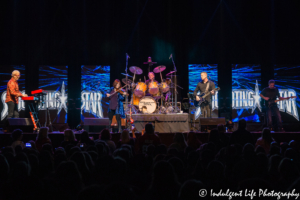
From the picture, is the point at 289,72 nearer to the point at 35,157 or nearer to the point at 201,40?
the point at 201,40

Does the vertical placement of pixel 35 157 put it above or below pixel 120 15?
below

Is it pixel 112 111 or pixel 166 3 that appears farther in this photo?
pixel 166 3

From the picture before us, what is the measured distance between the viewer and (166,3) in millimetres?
13320

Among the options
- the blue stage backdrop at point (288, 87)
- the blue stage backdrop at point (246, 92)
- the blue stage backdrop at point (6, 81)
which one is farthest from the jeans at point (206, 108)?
the blue stage backdrop at point (6, 81)

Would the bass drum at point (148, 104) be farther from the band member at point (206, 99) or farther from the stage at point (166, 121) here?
the band member at point (206, 99)

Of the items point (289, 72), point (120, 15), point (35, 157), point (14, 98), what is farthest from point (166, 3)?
point (35, 157)

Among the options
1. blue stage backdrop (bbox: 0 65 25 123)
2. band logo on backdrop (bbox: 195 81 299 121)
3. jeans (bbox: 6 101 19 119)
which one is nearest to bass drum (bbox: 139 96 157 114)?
band logo on backdrop (bbox: 195 81 299 121)

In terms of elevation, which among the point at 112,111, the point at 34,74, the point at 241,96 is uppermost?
the point at 34,74

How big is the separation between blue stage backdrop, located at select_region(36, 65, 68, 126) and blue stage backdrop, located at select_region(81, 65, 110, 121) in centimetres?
87

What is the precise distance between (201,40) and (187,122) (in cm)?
490

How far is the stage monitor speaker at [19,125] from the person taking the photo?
9.23m

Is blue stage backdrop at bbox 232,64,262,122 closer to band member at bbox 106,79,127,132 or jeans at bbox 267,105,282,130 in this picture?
jeans at bbox 267,105,282,130

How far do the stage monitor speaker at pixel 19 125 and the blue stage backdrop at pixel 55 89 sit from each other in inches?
144

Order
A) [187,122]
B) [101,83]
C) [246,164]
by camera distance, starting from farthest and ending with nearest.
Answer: [101,83] → [187,122] → [246,164]
